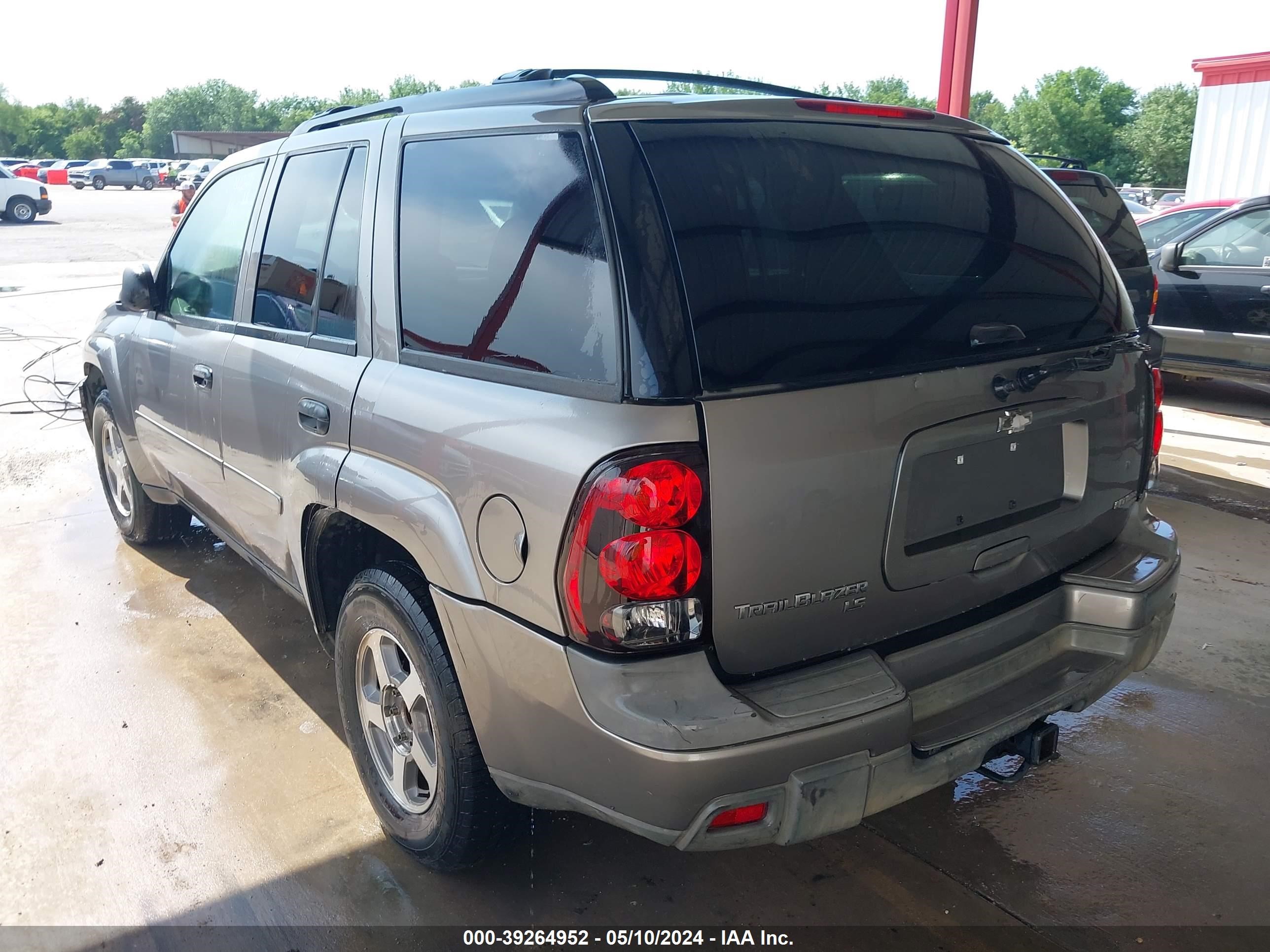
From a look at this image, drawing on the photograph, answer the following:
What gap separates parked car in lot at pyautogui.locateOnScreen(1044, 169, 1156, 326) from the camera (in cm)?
617

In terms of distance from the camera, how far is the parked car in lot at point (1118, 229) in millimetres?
6168

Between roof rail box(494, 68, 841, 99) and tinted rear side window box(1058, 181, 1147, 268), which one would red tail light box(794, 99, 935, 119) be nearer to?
roof rail box(494, 68, 841, 99)

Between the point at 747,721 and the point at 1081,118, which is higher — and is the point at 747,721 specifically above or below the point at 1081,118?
below

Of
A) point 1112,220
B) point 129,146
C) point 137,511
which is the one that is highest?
point 129,146

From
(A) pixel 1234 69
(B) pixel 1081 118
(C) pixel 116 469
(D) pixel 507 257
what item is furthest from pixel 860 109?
(B) pixel 1081 118

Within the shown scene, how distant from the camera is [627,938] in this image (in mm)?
2496

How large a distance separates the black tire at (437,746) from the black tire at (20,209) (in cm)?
3432

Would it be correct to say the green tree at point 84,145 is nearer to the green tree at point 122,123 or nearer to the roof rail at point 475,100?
the green tree at point 122,123

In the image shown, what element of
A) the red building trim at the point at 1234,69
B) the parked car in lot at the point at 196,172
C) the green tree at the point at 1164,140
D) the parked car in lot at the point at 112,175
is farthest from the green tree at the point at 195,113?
the red building trim at the point at 1234,69

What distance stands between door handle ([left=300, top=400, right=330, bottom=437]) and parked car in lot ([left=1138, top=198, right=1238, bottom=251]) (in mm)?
8155

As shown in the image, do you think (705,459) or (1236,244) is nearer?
(705,459)

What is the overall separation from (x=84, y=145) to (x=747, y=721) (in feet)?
372

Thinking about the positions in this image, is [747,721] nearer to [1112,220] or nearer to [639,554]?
[639,554]

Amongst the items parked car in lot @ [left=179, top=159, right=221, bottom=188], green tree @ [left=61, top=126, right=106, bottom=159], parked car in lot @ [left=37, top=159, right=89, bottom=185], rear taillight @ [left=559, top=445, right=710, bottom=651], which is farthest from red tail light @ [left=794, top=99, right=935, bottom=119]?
green tree @ [left=61, top=126, right=106, bottom=159]
